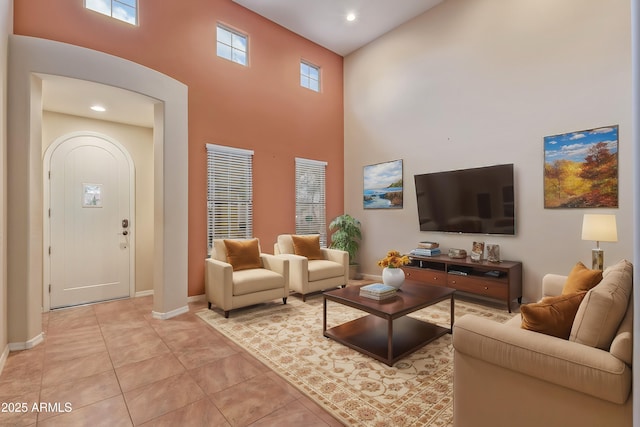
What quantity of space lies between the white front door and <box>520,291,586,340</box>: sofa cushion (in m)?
5.14

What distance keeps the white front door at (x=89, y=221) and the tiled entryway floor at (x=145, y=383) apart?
1.00 metres

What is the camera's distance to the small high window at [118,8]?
3.76 meters

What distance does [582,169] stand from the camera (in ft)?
12.3

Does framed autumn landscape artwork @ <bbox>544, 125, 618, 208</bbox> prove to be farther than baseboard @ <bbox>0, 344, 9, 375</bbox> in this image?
Yes

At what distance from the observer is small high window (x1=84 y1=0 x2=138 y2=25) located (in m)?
3.76

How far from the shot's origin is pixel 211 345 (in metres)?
3.08

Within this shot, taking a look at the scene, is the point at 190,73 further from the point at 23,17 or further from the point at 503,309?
the point at 503,309

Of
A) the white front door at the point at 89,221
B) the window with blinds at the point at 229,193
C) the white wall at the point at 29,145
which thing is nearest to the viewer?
the white wall at the point at 29,145

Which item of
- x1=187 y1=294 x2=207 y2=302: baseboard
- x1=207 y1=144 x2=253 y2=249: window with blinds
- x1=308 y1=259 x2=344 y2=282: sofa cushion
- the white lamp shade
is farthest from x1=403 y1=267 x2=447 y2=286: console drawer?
x1=187 y1=294 x2=207 y2=302: baseboard

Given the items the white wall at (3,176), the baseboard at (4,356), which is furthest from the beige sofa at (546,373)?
the white wall at (3,176)

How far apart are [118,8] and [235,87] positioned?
1713mm

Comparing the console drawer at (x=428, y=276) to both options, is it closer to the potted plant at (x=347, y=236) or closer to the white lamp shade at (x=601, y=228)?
the potted plant at (x=347, y=236)

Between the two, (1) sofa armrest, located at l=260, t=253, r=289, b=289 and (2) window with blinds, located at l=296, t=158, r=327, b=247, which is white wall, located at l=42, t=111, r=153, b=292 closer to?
(1) sofa armrest, located at l=260, t=253, r=289, b=289

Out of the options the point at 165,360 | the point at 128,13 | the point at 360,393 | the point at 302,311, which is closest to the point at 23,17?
the point at 128,13
